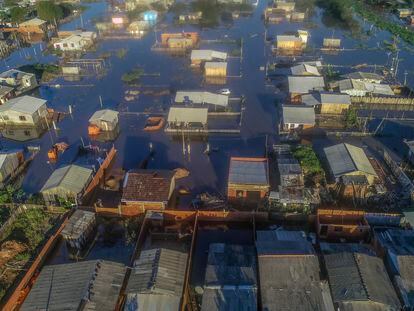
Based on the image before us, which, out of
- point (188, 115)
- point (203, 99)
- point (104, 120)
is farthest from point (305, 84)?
point (104, 120)

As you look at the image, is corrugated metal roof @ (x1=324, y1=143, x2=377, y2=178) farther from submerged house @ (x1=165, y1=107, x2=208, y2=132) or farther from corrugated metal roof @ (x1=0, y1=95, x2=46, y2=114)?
corrugated metal roof @ (x1=0, y1=95, x2=46, y2=114)

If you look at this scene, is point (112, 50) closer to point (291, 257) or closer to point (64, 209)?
point (64, 209)

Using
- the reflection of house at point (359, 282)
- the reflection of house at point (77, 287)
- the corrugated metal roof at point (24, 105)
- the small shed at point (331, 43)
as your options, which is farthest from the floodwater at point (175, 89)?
the reflection of house at point (77, 287)

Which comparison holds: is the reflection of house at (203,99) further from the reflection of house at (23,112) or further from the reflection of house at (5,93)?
the reflection of house at (5,93)

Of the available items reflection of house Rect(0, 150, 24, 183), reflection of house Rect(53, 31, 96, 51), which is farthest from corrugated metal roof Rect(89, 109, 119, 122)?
reflection of house Rect(53, 31, 96, 51)

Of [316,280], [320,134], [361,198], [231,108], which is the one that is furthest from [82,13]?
[316,280]

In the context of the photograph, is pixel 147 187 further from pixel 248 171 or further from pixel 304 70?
pixel 304 70
